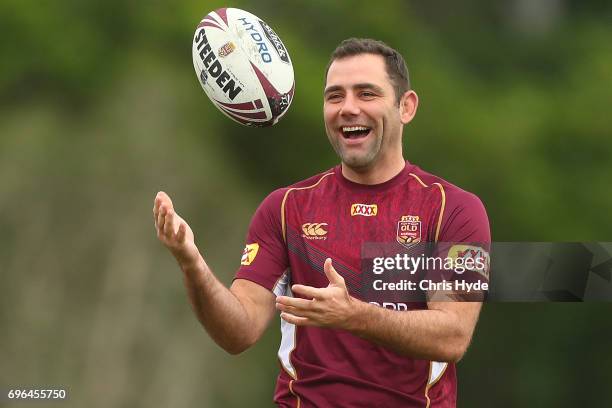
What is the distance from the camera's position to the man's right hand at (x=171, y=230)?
4.50m

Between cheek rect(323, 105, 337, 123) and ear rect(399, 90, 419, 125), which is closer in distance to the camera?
cheek rect(323, 105, 337, 123)

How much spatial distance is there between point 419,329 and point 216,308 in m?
0.81

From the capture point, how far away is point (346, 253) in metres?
5.18

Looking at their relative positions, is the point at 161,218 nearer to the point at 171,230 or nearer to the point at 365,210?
the point at 171,230

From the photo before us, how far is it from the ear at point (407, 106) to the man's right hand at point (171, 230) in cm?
128

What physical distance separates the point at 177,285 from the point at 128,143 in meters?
1.45

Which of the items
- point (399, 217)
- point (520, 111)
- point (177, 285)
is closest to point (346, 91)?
point (399, 217)

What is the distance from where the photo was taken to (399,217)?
5188 millimetres

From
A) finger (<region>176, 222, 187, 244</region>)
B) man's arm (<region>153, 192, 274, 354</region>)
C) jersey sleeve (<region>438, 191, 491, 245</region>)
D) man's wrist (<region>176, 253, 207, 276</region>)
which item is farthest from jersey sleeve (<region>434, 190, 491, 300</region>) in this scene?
finger (<region>176, 222, 187, 244</region>)

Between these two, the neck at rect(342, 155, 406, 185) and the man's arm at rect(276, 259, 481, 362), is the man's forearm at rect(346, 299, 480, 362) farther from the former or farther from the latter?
the neck at rect(342, 155, 406, 185)

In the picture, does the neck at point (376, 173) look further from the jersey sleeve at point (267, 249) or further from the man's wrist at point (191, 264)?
the man's wrist at point (191, 264)

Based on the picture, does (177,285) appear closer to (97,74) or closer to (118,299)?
(118,299)

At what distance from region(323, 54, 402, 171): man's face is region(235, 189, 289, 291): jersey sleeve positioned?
1.26 feet

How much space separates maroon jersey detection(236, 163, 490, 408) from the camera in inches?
196
